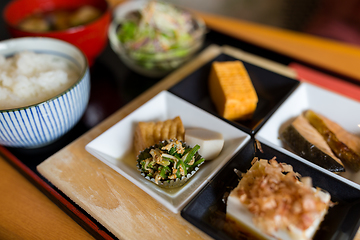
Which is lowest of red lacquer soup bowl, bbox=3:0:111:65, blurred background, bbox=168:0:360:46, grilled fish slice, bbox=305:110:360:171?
blurred background, bbox=168:0:360:46

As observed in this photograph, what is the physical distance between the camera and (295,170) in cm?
109

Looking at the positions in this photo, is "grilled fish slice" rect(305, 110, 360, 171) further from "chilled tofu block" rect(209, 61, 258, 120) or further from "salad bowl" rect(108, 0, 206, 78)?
"salad bowl" rect(108, 0, 206, 78)

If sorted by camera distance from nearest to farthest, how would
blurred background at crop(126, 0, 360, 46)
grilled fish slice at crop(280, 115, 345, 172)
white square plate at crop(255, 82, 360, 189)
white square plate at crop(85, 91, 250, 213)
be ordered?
white square plate at crop(85, 91, 250, 213)
grilled fish slice at crop(280, 115, 345, 172)
white square plate at crop(255, 82, 360, 189)
blurred background at crop(126, 0, 360, 46)

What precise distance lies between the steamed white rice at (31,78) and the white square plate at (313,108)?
39.3 inches

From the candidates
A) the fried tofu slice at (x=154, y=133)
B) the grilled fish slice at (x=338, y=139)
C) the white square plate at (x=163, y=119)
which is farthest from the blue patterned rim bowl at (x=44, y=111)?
the grilled fish slice at (x=338, y=139)

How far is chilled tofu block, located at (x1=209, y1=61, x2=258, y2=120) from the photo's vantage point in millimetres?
1454

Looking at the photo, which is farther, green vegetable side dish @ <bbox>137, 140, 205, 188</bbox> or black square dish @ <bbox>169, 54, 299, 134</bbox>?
black square dish @ <bbox>169, 54, 299, 134</bbox>

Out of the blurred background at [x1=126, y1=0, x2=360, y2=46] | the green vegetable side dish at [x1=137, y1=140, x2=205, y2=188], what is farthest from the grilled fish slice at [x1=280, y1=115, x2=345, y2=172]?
the blurred background at [x1=126, y1=0, x2=360, y2=46]

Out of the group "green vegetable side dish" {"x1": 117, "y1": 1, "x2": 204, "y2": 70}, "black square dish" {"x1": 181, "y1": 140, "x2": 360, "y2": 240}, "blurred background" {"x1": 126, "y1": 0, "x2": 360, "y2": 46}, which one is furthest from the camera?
"blurred background" {"x1": 126, "y1": 0, "x2": 360, "y2": 46}

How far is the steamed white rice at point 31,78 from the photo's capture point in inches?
45.9

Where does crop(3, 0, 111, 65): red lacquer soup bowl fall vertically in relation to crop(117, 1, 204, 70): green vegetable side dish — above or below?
above

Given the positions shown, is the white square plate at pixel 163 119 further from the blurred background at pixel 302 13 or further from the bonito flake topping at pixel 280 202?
the blurred background at pixel 302 13

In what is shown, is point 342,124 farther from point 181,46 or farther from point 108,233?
point 108,233

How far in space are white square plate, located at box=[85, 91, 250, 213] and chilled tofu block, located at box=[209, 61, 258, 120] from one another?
21cm
